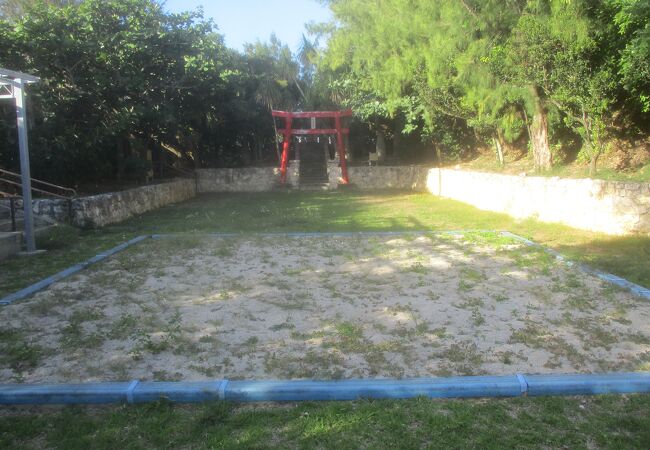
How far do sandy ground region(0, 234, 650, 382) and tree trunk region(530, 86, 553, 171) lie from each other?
18.5ft

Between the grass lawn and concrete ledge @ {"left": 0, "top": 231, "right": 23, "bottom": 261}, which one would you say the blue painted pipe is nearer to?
the grass lawn

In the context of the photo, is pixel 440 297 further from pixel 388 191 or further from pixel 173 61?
A: pixel 388 191

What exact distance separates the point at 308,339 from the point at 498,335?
5.08 ft

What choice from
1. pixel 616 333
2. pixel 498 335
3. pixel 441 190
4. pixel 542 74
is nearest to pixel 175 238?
pixel 498 335

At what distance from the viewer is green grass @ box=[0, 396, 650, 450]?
8.27 ft

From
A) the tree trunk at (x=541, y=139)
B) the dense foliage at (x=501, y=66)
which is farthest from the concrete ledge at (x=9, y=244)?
the tree trunk at (x=541, y=139)

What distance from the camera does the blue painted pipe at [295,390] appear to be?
2.96 m

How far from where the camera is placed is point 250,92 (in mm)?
19422

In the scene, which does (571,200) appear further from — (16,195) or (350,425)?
(16,195)

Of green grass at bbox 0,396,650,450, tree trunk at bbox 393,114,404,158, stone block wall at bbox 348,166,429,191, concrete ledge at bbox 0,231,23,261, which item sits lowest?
green grass at bbox 0,396,650,450

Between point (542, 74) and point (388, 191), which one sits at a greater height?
point (542, 74)

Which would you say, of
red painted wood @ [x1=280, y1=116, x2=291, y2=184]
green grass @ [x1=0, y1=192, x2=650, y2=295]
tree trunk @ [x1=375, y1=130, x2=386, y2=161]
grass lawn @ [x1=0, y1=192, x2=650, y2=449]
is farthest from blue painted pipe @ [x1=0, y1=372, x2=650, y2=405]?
tree trunk @ [x1=375, y1=130, x2=386, y2=161]

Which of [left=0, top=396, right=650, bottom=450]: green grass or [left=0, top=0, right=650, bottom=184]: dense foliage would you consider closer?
[left=0, top=396, right=650, bottom=450]: green grass

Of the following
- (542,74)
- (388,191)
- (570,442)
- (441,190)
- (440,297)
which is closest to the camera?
(570,442)
